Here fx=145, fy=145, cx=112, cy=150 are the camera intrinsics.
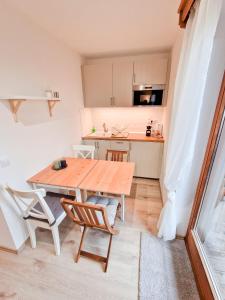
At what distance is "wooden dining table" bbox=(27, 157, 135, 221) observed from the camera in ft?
5.17

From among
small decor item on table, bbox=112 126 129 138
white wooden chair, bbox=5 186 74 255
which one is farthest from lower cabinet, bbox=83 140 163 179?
white wooden chair, bbox=5 186 74 255

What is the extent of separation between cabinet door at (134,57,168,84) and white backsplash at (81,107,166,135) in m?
0.60

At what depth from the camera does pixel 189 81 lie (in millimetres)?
1213

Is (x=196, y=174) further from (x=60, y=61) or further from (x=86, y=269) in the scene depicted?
(x=60, y=61)

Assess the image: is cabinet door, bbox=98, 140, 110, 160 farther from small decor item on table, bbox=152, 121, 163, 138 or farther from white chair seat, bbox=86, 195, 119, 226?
white chair seat, bbox=86, 195, 119, 226

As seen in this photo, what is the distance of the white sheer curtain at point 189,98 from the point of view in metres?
1.05

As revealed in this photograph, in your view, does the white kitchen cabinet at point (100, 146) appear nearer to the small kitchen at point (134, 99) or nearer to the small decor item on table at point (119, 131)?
the small kitchen at point (134, 99)

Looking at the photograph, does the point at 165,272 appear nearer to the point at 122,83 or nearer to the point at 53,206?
the point at 53,206

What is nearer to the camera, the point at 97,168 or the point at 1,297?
the point at 1,297

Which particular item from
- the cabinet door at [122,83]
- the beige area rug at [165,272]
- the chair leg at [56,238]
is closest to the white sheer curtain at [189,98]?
the beige area rug at [165,272]

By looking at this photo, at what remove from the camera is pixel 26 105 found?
5.53 ft

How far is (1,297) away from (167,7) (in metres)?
3.11

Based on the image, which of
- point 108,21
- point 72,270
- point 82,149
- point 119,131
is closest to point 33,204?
point 72,270

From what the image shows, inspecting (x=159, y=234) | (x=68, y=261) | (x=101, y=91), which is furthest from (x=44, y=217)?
(x=101, y=91)
